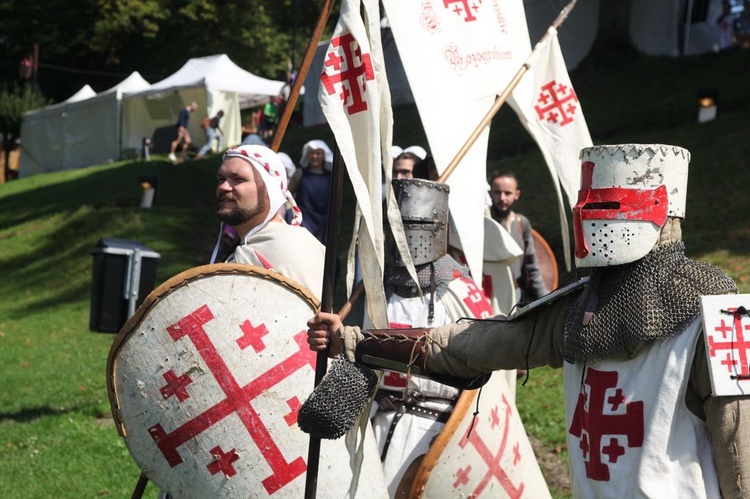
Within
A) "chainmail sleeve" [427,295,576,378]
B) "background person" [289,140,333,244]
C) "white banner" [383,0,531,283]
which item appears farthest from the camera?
"background person" [289,140,333,244]

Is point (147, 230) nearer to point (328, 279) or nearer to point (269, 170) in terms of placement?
point (269, 170)

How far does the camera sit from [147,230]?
15.8 m

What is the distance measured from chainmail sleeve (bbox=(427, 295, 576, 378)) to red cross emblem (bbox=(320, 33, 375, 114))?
0.80 m

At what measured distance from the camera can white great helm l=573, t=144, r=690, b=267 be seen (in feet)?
9.61

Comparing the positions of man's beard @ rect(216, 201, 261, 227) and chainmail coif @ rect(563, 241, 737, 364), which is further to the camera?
man's beard @ rect(216, 201, 261, 227)

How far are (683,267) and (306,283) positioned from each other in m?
1.68

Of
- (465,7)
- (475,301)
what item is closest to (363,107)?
(475,301)

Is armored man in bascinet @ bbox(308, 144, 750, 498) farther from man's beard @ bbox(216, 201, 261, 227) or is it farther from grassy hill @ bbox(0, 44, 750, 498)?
grassy hill @ bbox(0, 44, 750, 498)

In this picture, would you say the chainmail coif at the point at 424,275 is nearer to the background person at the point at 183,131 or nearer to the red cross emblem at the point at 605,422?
the red cross emblem at the point at 605,422

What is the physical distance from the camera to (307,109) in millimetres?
25547

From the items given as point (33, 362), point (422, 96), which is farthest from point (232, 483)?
point (33, 362)

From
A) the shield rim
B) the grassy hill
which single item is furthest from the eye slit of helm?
the grassy hill

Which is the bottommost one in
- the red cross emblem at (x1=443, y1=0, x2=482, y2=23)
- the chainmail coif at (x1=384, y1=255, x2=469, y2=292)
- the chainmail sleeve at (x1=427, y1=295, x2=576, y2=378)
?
the chainmail coif at (x1=384, y1=255, x2=469, y2=292)

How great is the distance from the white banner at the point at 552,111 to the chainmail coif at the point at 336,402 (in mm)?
2838
